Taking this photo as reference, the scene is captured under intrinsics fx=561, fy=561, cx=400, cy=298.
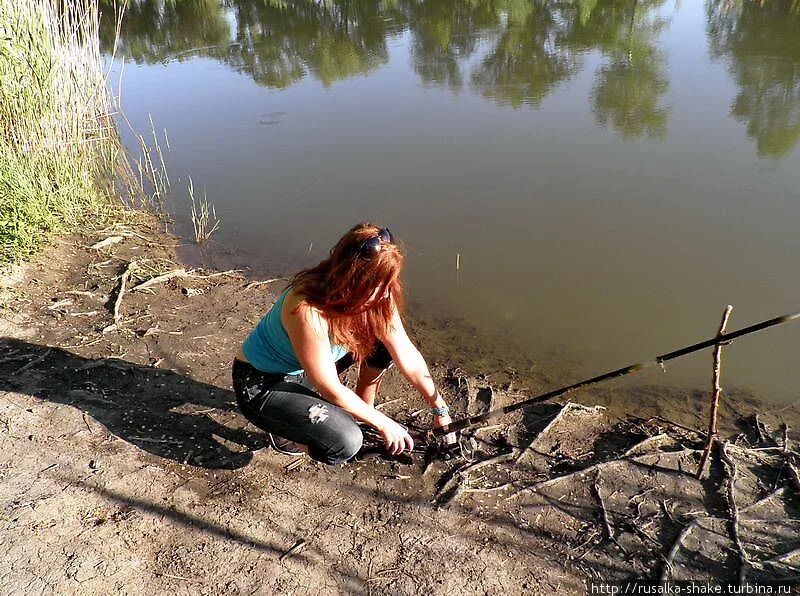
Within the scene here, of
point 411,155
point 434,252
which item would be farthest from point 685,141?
point 434,252

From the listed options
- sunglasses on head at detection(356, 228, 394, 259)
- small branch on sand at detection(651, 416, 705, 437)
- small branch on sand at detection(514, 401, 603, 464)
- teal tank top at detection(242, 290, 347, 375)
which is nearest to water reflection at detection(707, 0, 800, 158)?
small branch on sand at detection(651, 416, 705, 437)

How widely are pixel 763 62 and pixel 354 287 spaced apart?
9.87 m

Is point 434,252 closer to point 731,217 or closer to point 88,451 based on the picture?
point 731,217

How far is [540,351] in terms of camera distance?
3.64m

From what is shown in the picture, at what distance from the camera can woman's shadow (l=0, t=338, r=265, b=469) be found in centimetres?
252

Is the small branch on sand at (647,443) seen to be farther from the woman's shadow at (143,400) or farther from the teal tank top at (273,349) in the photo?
the woman's shadow at (143,400)

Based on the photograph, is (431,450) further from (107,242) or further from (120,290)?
(107,242)

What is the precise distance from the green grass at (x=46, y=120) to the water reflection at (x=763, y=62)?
21.3 ft

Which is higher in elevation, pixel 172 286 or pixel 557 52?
pixel 557 52

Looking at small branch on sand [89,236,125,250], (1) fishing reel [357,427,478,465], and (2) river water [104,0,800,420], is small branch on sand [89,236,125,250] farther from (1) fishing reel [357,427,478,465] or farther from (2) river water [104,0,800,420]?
(1) fishing reel [357,427,478,465]

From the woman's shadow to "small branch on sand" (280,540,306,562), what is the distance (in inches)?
20.2

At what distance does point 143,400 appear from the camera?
280 cm

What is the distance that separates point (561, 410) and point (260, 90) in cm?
845

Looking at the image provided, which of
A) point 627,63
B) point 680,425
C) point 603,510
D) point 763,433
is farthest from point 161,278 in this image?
point 627,63
